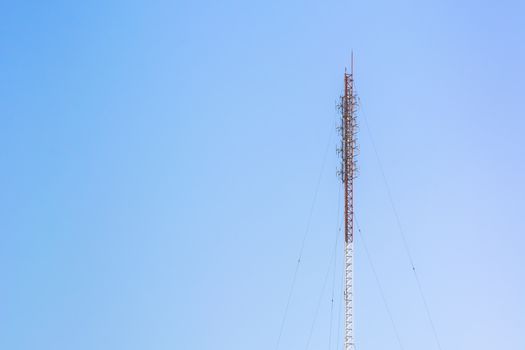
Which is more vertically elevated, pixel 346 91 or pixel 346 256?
pixel 346 91

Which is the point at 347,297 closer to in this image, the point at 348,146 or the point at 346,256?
the point at 346,256

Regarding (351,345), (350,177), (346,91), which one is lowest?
(351,345)

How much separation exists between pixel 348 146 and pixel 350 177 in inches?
99.9

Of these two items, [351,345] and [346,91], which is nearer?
[351,345]

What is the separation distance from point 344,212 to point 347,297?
6.52 meters

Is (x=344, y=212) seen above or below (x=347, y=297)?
above

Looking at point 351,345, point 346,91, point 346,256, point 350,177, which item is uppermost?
point 346,91

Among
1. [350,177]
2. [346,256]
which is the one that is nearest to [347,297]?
[346,256]

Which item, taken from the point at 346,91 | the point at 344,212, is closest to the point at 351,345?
the point at 344,212

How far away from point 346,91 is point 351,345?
65.2 feet

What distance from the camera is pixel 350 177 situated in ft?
227

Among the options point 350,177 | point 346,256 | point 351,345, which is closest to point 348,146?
point 350,177

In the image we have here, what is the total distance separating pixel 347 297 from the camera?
220 ft

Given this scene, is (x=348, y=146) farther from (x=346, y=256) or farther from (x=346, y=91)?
(x=346, y=256)
